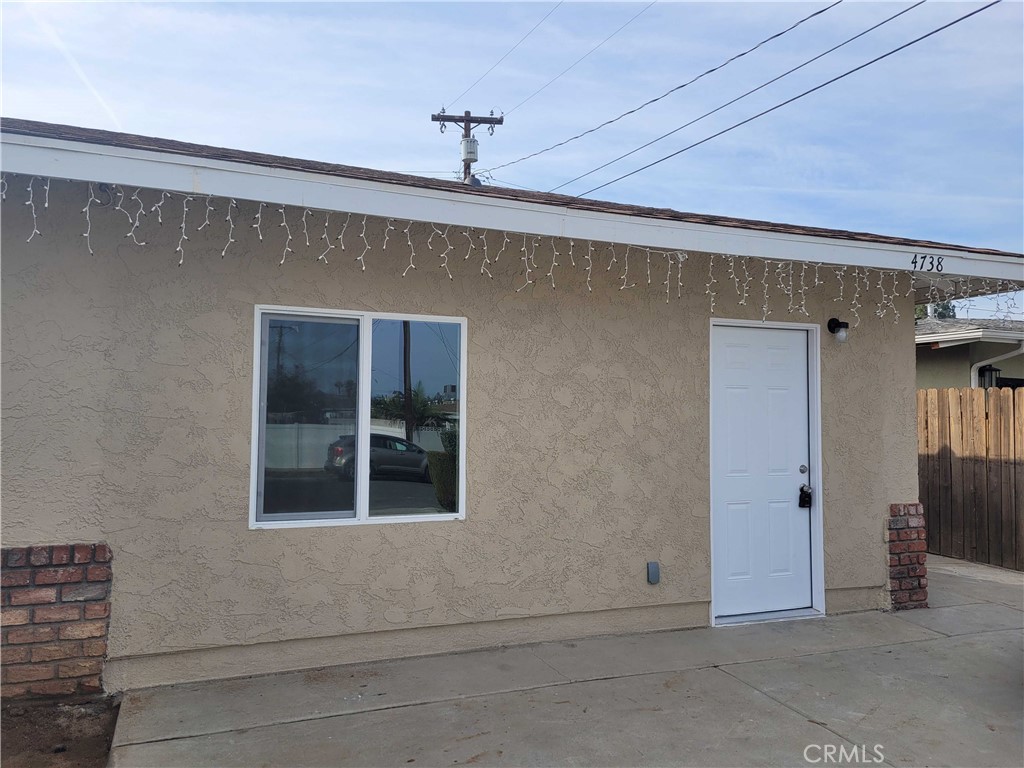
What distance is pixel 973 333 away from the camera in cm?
992

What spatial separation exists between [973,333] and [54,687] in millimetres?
10709

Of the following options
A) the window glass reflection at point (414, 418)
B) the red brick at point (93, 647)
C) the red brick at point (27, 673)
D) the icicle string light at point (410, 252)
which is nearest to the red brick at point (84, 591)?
the red brick at point (93, 647)

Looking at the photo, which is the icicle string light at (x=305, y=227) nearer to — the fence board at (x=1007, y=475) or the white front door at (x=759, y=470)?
the white front door at (x=759, y=470)

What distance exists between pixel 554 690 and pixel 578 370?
2204 millimetres

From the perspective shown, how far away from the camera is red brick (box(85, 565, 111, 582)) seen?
424 centimetres

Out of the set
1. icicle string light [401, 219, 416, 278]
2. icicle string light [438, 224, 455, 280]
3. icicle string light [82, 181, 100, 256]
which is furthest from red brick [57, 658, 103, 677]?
icicle string light [438, 224, 455, 280]

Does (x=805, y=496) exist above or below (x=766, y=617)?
above

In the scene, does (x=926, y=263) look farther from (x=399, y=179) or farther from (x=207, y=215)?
(x=207, y=215)

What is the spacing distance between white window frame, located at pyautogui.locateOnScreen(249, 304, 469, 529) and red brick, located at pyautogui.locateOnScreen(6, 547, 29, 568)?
46.4 inches

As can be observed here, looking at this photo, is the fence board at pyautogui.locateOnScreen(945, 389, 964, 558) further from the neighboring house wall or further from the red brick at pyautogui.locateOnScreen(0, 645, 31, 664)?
the red brick at pyautogui.locateOnScreen(0, 645, 31, 664)

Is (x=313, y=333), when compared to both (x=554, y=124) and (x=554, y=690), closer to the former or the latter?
(x=554, y=690)

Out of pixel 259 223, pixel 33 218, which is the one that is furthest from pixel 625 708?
pixel 33 218

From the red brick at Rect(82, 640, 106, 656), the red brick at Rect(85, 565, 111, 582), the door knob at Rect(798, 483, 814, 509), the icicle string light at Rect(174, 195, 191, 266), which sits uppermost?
the icicle string light at Rect(174, 195, 191, 266)

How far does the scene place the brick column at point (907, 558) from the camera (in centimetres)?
643
